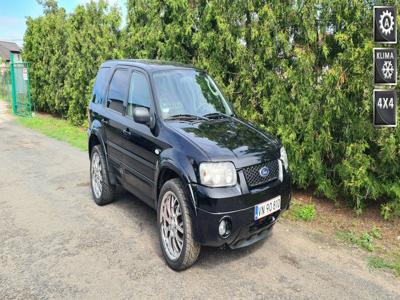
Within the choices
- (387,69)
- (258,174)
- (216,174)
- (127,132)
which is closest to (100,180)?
(127,132)

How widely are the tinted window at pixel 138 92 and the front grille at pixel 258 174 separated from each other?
150 centimetres

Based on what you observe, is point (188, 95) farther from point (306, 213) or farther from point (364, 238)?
point (364, 238)

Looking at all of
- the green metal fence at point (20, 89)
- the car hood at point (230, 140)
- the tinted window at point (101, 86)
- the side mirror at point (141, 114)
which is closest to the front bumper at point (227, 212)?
the car hood at point (230, 140)

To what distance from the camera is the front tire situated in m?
3.60

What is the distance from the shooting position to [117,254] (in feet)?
13.8

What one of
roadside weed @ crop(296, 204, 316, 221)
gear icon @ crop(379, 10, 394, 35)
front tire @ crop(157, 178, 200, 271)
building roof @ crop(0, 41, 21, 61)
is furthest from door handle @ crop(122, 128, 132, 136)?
building roof @ crop(0, 41, 21, 61)

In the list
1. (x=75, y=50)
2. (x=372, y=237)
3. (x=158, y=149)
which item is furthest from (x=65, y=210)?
(x=75, y=50)

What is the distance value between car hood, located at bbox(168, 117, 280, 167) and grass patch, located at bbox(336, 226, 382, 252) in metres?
1.51

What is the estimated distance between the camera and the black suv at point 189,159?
3.49 meters

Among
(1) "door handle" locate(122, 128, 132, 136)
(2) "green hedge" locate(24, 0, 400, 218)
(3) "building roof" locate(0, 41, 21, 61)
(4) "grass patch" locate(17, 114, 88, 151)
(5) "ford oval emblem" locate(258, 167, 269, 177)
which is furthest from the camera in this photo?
(3) "building roof" locate(0, 41, 21, 61)

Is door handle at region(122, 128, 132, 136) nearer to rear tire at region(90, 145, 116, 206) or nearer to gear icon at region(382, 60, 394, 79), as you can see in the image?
rear tire at region(90, 145, 116, 206)

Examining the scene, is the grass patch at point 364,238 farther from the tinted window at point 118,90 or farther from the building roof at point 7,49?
the building roof at point 7,49

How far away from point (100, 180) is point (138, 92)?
168 cm

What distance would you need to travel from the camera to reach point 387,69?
4555 millimetres
